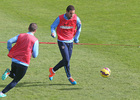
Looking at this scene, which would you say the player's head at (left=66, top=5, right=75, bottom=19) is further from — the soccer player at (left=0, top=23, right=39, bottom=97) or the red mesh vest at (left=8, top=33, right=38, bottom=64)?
the red mesh vest at (left=8, top=33, right=38, bottom=64)

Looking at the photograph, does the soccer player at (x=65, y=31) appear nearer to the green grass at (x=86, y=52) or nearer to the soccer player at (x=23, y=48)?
the green grass at (x=86, y=52)

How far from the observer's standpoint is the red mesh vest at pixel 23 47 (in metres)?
8.57

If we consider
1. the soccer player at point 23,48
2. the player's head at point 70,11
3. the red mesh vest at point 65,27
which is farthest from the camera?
the red mesh vest at point 65,27

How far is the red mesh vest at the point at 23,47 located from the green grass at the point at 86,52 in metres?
1.33

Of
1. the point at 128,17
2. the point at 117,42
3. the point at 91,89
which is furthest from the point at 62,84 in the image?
the point at 128,17

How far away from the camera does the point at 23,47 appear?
863 cm

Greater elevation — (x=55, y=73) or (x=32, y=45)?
(x=32, y=45)

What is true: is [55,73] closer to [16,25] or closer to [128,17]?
[16,25]

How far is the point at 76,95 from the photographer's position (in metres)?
9.53

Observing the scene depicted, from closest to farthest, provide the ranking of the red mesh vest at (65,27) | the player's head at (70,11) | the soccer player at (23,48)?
the soccer player at (23,48)
the player's head at (70,11)
the red mesh vest at (65,27)

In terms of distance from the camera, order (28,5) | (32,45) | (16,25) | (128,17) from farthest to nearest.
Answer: (28,5) < (128,17) < (16,25) < (32,45)

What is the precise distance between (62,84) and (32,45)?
239 centimetres

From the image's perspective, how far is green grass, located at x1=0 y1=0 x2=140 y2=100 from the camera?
984cm

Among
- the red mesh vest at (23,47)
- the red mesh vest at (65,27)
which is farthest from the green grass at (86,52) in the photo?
the red mesh vest at (65,27)
